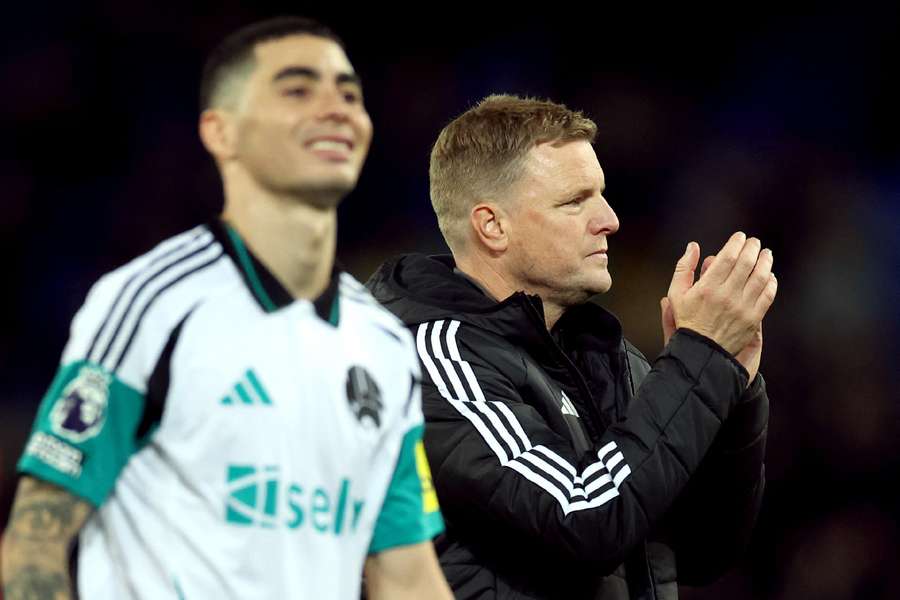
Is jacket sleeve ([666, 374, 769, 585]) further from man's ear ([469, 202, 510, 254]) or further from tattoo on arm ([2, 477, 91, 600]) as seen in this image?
tattoo on arm ([2, 477, 91, 600])

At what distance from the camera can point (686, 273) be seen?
12.5ft

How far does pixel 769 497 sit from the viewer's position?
7.27 meters

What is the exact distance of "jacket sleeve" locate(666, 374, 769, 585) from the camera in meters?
3.88

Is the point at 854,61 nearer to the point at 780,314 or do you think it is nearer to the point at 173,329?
the point at 780,314

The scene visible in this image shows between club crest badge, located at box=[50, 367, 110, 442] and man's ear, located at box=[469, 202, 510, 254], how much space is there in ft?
6.23

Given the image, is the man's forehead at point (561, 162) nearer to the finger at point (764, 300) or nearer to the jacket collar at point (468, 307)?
the jacket collar at point (468, 307)

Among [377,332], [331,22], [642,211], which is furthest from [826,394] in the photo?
[377,332]

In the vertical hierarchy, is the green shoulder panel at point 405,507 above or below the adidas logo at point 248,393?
below

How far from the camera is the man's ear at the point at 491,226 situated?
157 inches

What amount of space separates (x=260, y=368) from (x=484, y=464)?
1.21 meters

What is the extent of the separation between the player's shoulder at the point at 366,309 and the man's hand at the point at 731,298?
3.84ft

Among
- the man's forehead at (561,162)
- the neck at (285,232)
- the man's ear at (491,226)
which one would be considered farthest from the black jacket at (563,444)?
the neck at (285,232)

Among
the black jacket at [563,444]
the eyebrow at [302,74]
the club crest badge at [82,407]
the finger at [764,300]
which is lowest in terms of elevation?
the black jacket at [563,444]

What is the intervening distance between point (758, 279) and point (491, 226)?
2.45 ft
